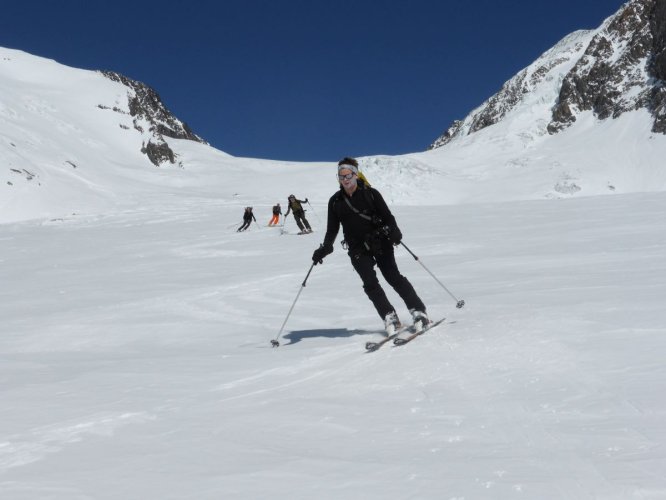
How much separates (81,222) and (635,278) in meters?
28.7

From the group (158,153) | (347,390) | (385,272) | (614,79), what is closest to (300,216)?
(385,272)

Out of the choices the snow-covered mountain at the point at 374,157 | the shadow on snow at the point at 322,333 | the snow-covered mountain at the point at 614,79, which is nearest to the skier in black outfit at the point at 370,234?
the shadow on snow at the point at 322,333

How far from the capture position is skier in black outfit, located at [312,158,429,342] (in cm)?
627

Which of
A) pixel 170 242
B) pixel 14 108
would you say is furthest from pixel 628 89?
pixel 170 242

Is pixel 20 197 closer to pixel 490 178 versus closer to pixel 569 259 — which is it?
pixel 569 259

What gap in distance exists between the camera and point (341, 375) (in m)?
4.98

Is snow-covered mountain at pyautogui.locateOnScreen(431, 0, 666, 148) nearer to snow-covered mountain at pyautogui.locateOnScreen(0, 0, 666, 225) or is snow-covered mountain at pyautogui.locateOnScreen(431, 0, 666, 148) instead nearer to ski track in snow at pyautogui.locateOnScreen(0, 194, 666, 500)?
snow-covered mountain at pyautogui.locateOnScreen(0, 0, 666, 225)

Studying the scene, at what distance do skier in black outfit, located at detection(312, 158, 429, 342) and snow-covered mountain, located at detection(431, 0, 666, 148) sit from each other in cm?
8523

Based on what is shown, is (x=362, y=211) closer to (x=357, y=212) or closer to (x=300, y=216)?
(x=357, y=212)

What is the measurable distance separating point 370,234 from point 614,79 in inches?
3930

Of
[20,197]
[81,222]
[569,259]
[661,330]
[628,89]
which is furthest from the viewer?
[628,89]

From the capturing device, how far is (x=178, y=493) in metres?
2.88

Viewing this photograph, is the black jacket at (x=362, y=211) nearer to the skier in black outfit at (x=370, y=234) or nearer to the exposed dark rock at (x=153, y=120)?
the skier in black outfit at (x=370, y=234)

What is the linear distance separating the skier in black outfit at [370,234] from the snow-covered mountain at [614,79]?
85.2 meters
